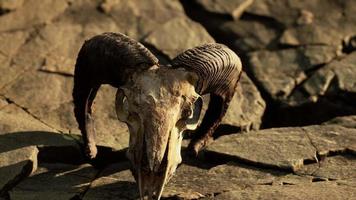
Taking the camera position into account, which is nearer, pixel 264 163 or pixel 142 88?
pixel 142 88

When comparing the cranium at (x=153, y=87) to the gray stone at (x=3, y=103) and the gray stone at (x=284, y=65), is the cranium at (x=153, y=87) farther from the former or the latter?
the gray stone at (x=284, y=65)

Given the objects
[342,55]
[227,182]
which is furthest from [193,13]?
[227,182]

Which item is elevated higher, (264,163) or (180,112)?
(180,112)

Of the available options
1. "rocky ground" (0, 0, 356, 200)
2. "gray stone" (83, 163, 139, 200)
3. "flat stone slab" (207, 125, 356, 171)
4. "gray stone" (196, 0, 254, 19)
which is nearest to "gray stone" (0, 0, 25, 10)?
"rocky ground" (0, 0, 356, 200)

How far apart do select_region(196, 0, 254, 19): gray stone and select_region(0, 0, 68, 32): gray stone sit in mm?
2154

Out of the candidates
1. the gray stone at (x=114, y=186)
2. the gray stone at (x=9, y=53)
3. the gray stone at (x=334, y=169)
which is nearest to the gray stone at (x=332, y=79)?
the gray stone at (x=334, y=169)

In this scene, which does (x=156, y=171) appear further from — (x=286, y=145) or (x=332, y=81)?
(x=332, y=81)

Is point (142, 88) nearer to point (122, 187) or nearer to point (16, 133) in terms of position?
point (122, 187)

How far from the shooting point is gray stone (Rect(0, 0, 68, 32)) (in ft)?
34.0

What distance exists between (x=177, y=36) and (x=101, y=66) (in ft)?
11.6

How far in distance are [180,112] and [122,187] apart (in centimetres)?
120

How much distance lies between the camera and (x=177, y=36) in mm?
10492

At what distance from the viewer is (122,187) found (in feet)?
23.9

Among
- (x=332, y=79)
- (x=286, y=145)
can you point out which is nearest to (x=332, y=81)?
(x=332, y=79)
